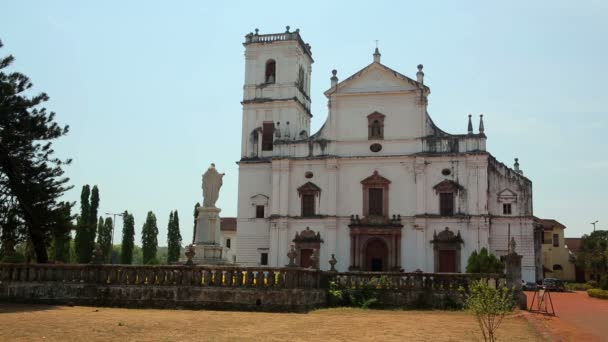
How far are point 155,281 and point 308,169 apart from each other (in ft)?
A: 71.2

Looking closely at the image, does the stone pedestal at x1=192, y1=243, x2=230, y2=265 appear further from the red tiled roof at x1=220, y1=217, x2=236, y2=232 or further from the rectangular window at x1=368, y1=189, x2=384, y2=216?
the red tiled roof at x1=220, y1=217, x2=236, y2=232

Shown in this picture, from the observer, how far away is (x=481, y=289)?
11.1 metres

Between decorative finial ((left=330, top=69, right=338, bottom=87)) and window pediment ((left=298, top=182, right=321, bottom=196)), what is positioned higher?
decorative finial ((left=330, top=69, right=338, bottom=87))

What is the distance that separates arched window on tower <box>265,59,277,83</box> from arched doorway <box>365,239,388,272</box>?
13.4 m

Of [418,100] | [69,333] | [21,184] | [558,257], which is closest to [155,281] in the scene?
[69,333]

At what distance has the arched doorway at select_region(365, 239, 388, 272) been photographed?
128 feet

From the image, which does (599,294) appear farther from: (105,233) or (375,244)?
(105,233)

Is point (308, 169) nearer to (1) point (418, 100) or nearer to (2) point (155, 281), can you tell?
(1) point (418, 100)

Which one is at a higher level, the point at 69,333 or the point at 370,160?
the point at 370,160

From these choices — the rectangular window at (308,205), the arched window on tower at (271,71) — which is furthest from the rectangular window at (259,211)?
the arched window on tower at (271,71)

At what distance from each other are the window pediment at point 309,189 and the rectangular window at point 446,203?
7681 millimetres

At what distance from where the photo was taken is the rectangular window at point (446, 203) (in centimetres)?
3822

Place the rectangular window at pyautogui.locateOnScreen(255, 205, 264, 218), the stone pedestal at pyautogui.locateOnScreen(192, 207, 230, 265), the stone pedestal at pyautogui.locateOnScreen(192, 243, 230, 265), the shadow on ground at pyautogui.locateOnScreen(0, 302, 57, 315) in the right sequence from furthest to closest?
the rectangular window at pyautogui.locateOnScreen(255, 205, 264, 218) < the stone pedestal at pyautogui.locateOnScreen(192, 207, 230, 265) < the stone pedestal at pyautogui.locateOnScreen(192, 243, 230, 265) < the shadow on ground at pyautogui.locateOnScreen(0, 302, 57, 315)

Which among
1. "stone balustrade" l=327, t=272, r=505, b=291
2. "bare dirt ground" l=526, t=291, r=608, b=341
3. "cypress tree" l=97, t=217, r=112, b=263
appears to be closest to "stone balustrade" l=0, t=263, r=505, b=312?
"bare dirt ground" l=526, t=291, r=608, b=341
